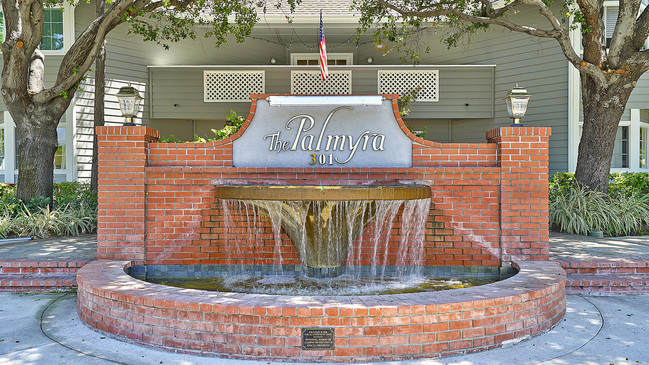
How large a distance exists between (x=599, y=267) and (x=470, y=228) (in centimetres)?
156

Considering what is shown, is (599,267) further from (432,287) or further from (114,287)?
(114,287)

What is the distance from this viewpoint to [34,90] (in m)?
9.09

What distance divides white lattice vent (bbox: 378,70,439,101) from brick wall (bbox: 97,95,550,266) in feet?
24.5

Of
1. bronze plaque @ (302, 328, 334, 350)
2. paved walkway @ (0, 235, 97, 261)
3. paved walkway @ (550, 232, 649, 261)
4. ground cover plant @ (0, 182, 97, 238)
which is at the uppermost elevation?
ground cover plant @ (0, 182, 97, 238)

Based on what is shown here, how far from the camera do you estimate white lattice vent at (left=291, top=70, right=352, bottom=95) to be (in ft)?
43.2

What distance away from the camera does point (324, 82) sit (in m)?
13.1

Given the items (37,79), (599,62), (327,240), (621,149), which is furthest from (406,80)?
(327,240)

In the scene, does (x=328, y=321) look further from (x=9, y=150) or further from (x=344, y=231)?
(x=9, y=150)

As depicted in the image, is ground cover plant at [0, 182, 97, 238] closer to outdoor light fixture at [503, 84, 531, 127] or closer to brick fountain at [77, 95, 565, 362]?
brick fountain at [77, 95, 565, 362]

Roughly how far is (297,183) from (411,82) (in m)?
8.25

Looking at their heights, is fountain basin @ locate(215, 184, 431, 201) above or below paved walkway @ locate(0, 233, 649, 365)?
above

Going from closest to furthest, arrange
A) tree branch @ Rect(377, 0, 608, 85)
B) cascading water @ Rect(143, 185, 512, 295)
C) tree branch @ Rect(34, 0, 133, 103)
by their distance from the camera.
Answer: cascading water @ Rect(143, 185, 512, 295) → tree branch @ Rect(377, 0, 608, 85) → tree branch @ Rect(34, 0, 133, 103)

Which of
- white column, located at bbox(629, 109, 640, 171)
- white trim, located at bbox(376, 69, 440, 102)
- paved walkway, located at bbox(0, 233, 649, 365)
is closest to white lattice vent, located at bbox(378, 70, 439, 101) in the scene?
white trim, located at bbox(376, 69, 440, 102)

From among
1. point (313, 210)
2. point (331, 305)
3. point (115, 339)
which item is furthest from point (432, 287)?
point (115, 339)
